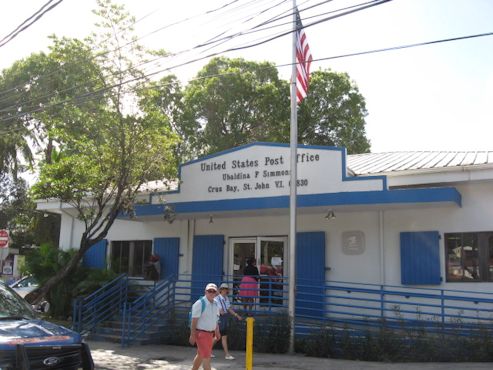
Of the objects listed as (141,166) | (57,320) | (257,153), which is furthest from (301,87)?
(57,320)

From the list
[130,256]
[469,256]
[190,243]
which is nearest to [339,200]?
[469,256]

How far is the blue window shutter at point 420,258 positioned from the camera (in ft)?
41.3

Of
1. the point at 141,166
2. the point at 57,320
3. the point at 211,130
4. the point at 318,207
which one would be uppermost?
the point at 211,130

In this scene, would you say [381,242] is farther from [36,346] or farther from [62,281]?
[62,281]

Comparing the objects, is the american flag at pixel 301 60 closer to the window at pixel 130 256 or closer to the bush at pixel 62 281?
the window at pixel 130 256

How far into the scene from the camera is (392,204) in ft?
39.8

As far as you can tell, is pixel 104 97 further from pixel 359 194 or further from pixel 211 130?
pixel 211 130

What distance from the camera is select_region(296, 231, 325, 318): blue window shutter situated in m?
13.6

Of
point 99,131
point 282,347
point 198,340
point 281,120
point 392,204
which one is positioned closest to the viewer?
point 198,340

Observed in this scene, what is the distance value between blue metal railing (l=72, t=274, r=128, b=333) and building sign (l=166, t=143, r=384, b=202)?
2.95 m

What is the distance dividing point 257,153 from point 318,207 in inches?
84.9

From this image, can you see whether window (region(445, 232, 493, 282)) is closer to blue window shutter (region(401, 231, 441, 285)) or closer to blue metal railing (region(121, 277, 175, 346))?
blue window shutter (region(401, 231, 441, 285))

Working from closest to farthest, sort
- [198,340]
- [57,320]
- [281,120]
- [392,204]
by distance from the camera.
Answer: [198,340]
[392,204]
[57,320]
[281,120]

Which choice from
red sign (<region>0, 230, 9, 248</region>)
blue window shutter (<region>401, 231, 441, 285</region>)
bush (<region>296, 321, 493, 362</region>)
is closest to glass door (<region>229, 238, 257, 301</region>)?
blue window shutter (<region>401, 231, 441, 285</region>)
